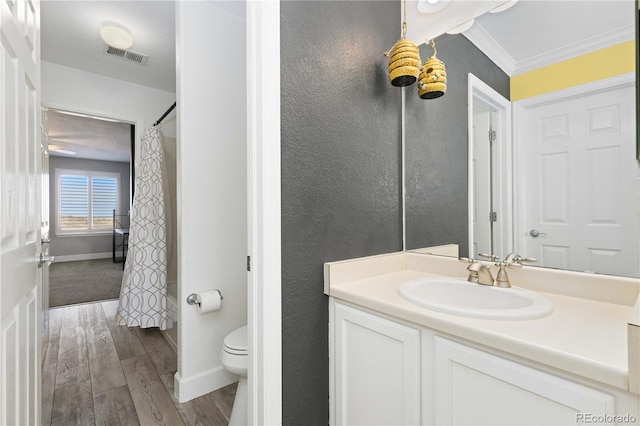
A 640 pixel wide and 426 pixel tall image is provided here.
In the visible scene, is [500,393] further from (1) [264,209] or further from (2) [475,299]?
(1) [264,209]

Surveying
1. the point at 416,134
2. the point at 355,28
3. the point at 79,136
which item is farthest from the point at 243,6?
the point at 79,136

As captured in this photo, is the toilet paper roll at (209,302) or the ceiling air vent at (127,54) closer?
the toilet paper roll at (209,302)

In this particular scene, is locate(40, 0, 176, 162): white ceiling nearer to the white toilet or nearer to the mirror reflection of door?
the mirror reflection of door

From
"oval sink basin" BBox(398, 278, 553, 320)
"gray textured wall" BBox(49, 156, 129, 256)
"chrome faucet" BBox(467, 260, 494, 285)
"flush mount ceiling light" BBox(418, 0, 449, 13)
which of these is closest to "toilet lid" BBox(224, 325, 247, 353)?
"oval sink basin" BBox(398, 278, 553, 320)

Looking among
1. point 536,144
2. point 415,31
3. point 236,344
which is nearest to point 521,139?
point 536,144

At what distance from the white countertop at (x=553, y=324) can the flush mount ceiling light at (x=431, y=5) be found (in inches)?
46.5

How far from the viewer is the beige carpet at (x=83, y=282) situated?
3.76m

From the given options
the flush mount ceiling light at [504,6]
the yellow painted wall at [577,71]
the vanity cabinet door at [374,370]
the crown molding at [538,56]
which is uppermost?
the flush mount ceiling light at [504,6]

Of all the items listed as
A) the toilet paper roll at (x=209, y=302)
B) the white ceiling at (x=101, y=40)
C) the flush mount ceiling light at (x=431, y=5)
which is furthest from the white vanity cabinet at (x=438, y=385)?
the white ceiling at (x=101, y=40)

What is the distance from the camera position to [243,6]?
1.95 meters

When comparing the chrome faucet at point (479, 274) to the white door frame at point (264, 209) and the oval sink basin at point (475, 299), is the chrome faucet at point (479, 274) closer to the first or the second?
the oval sink basin at point (475, 299)

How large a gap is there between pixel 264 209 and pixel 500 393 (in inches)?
33.0

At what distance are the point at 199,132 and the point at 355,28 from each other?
1.10 meters

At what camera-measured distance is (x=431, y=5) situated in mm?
1375
